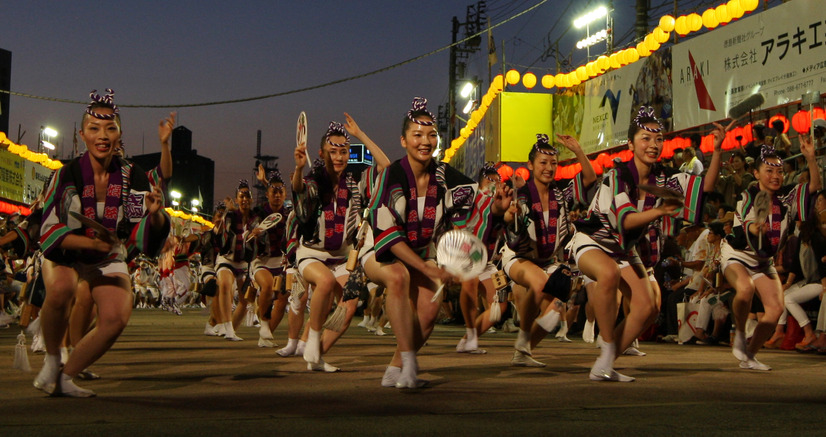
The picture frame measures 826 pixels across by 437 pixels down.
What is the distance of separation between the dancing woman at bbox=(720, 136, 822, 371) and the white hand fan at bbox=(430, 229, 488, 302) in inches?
126

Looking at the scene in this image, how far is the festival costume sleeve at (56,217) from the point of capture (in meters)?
5.37

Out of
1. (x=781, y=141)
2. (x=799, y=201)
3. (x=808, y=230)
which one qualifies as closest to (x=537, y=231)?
(x=799, y=201)

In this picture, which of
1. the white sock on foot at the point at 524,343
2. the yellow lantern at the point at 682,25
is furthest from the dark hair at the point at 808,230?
the yellow lantern at the point at 682,25

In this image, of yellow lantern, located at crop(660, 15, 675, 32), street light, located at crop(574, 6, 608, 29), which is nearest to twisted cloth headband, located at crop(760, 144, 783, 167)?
yellow lantern, located at crop(660, 15, 675, 32)

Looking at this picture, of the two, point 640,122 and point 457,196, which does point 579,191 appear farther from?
point 457,196

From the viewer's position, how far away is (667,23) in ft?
64.1

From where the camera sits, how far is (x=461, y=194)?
6164mm

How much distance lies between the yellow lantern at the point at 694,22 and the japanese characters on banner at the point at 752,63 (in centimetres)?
27

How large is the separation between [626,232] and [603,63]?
1696 cm

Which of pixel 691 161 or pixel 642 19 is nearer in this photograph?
pixel 691 161

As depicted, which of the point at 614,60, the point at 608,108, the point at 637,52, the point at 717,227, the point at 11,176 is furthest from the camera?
the point at 11,176

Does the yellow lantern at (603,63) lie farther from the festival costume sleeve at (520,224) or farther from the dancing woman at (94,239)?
the dancing woman at (94,239)

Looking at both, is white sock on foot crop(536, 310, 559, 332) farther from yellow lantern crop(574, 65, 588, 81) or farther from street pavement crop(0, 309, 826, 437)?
yellow lantern crop(574, 65, 588, 81)

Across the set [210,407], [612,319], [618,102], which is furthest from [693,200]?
[618,102]
